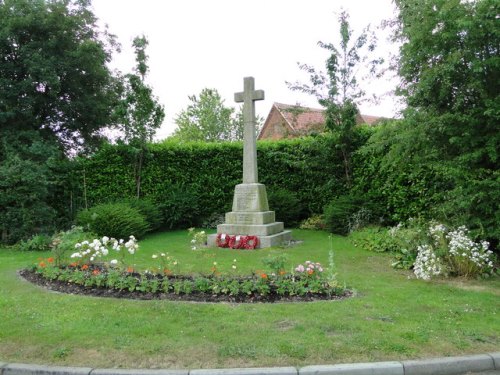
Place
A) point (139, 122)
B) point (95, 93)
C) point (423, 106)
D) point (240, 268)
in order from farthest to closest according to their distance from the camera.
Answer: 1. point (95, 93)
2. point (139, 122)
3. point (423, 106)
4. point (240, 268)

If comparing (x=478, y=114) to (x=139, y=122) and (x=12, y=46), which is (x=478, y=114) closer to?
(x=139, y=122)

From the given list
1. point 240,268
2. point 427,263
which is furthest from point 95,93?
point 427,263

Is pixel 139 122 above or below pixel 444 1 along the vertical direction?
below

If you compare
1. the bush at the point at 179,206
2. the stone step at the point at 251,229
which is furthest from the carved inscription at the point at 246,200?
the bush at the point at 179,206

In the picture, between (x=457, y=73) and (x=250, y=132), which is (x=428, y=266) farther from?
(x=250, y=132)

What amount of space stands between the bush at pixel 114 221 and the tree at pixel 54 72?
17.5ft

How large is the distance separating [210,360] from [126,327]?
129cm

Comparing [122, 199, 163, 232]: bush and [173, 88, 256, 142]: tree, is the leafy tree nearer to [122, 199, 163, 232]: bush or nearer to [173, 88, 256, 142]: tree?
[122, 199, 163, 232]: bush

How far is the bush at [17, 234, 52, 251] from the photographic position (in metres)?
10.7

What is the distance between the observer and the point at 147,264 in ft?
26.2

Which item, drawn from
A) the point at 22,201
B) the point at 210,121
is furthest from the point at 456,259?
the point at 210,121

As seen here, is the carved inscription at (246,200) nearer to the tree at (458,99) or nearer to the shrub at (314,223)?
the shrub at (314,223)

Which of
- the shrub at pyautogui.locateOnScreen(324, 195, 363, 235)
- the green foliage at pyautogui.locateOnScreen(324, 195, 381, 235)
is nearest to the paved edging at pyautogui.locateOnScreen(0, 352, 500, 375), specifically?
the green foliage at pyautogui.locateOnScreen(324, 195, 381, 235)

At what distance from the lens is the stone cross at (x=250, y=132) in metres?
11.8
